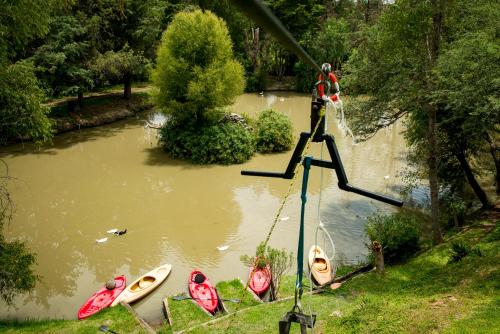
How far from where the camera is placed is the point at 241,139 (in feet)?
69.4

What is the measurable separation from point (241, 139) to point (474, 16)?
1199cm

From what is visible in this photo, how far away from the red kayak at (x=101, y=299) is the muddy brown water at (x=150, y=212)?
1.93 feet

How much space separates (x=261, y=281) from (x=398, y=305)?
449 centimetres

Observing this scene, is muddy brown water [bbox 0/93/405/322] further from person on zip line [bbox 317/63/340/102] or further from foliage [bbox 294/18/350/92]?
foliage [bbox 294/18/350/92]

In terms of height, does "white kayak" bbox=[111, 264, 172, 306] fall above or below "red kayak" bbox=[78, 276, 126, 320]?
above

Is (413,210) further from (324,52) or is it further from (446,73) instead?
(324,52)

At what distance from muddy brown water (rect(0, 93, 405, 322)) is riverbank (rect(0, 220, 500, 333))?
1.42 meters

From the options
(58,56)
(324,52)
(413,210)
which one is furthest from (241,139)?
(324,52)

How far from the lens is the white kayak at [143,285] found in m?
10.9

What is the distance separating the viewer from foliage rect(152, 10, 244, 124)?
2027 cm

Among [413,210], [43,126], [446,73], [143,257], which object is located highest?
[446,73]

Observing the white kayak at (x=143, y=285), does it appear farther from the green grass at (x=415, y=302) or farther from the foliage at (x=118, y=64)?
the foliage at (x=118, y=64)

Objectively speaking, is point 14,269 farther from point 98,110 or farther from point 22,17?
point 98,110

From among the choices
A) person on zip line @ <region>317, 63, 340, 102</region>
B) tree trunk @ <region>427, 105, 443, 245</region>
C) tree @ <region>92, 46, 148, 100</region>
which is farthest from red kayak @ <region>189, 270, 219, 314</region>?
tree @ <region>92, 46, 148, 100</region>
